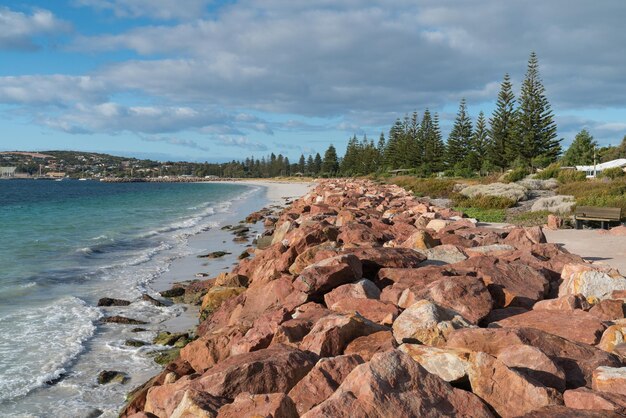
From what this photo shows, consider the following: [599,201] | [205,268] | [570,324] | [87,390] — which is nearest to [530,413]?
[570,324]

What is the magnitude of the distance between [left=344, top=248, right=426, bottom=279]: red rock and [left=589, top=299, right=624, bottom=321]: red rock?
106 inches

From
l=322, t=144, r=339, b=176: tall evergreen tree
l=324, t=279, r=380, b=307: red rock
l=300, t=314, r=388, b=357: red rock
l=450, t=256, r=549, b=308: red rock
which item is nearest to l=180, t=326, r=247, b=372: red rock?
l=324, t=279, r=380, b=307: red rock

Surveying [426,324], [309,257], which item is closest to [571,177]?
[309,257]

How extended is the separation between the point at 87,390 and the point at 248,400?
3600mm

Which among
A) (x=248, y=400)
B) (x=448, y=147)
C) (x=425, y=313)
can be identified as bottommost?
(x=248, y=400)

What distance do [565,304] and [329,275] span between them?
110 inches

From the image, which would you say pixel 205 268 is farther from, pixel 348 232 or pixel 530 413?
pixel 530 413

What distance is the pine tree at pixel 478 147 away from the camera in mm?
55875

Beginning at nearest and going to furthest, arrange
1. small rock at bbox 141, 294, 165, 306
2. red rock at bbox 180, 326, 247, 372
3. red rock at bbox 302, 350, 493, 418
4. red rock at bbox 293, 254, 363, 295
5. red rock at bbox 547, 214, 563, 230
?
red rock at bbox 302, 350, 493, 418 < red rock at bbox 180, 326, 247, 372 < red rock at bbox 293, 254, 363, 295 < small rock at bbox 141, 294, 165, 306 < red rock at bbox 547, 214, 563, 230

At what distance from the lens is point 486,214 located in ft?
67.0

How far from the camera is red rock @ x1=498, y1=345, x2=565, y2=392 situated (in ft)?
13.3

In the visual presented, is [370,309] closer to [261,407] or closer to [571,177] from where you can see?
[261,407]

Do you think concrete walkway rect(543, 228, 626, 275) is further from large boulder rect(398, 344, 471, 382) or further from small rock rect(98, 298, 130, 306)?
small rock rect(98, 298, 130, 306)

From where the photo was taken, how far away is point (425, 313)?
203 inches
